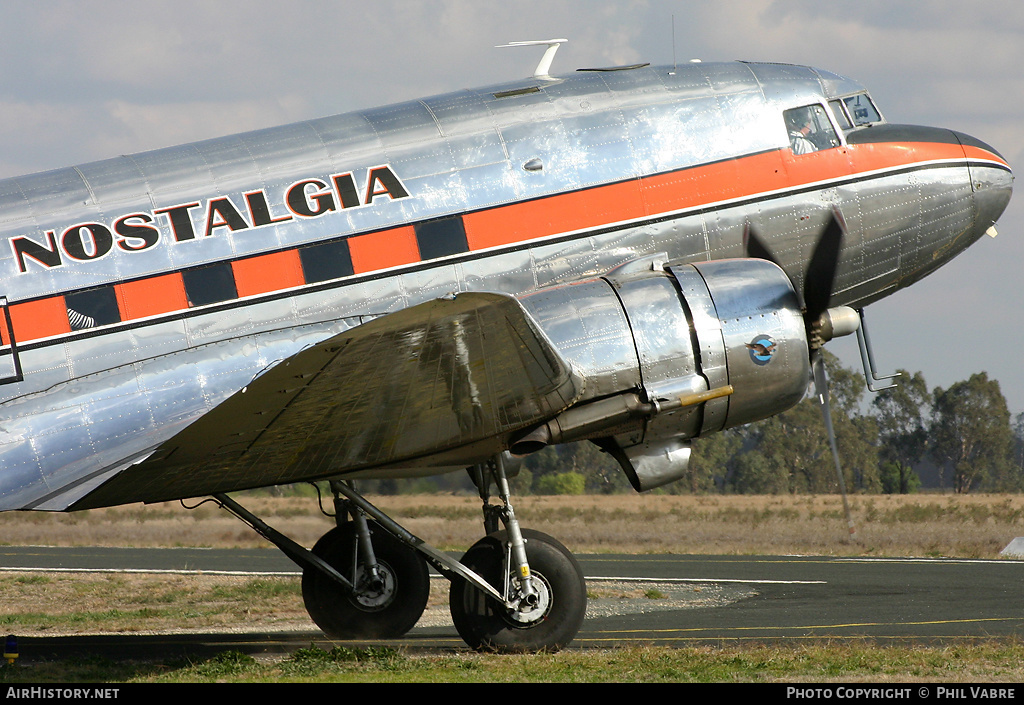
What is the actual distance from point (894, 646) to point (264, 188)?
8819 millimetres

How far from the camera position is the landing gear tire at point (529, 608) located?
410 inches

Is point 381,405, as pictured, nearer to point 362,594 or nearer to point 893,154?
point 362,594

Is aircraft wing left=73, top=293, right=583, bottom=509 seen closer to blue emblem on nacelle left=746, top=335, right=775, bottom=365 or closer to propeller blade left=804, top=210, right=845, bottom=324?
blue emblem on nacelle left=746, top=335, right=775, bottom=365

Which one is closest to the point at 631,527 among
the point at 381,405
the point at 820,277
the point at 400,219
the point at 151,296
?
the point at 820,277

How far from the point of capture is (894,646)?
11625 millimetres

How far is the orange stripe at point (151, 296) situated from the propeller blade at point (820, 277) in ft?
21.9

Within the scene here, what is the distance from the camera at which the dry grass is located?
31.6m

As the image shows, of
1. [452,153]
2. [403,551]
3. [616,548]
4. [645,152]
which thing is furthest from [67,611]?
[616,548]

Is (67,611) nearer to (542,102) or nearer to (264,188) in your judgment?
(264,188)

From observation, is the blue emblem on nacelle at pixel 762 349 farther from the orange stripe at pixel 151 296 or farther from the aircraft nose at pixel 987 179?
the orange stripe at pixel 151 296

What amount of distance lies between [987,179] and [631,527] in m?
29.5

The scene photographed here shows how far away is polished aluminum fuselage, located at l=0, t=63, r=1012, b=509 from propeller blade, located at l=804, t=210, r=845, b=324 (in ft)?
2.56

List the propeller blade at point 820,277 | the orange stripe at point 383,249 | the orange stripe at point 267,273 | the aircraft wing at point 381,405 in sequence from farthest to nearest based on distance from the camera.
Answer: the propeller blade at point 820,277 < the orange stripe at point 383,249 < the orange stripe at point 267,273 < the aircraft wing at point 381,405

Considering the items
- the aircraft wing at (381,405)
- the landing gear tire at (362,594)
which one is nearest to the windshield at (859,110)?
the aircraft wing at (381,405)
